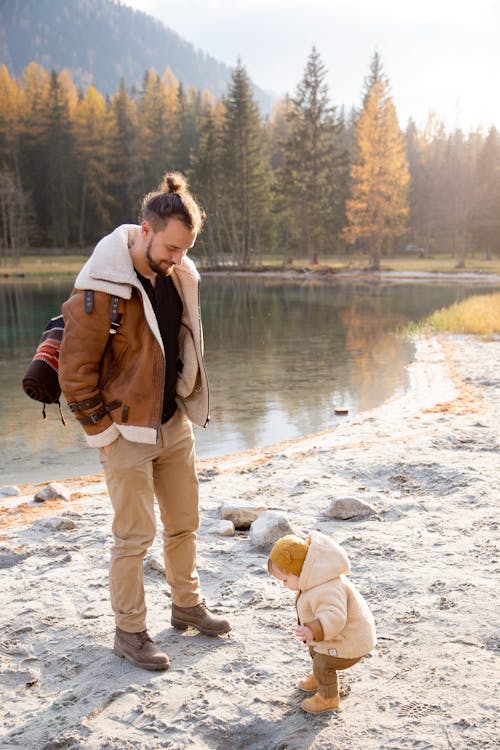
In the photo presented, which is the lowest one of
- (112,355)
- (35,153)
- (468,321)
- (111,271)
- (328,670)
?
(468,321)

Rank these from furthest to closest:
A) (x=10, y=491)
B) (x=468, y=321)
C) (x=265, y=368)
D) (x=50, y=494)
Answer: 1. (x=468, y=321)
2. (x=265, y=368)
3. (x=10, y=491)
4. (x=50, y=494)

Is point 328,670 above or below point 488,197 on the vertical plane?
below

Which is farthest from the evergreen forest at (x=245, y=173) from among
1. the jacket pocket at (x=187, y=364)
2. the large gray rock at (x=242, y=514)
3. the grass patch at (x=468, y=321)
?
the jacket pocket at (x=187, y=364)

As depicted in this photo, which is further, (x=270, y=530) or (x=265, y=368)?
(x=265, y=368)

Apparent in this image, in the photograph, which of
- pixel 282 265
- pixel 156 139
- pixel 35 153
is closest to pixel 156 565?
pixel 282 265

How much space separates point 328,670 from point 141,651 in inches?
36.9

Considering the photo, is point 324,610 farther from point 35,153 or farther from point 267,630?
point 35,153

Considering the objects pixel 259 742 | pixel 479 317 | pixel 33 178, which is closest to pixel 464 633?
pixel 259 742

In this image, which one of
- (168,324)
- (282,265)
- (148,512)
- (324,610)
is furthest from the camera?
(282,265)

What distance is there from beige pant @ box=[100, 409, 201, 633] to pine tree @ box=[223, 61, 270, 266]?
153 ft

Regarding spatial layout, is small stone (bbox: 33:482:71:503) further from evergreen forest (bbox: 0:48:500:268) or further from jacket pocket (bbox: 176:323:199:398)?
evergreen forest (bbox: 0:48:500:268)

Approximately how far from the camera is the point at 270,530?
15.4 ft

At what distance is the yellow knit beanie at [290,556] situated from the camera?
9.57 ft

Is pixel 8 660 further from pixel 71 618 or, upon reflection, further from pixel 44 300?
A: pixel 44 300
